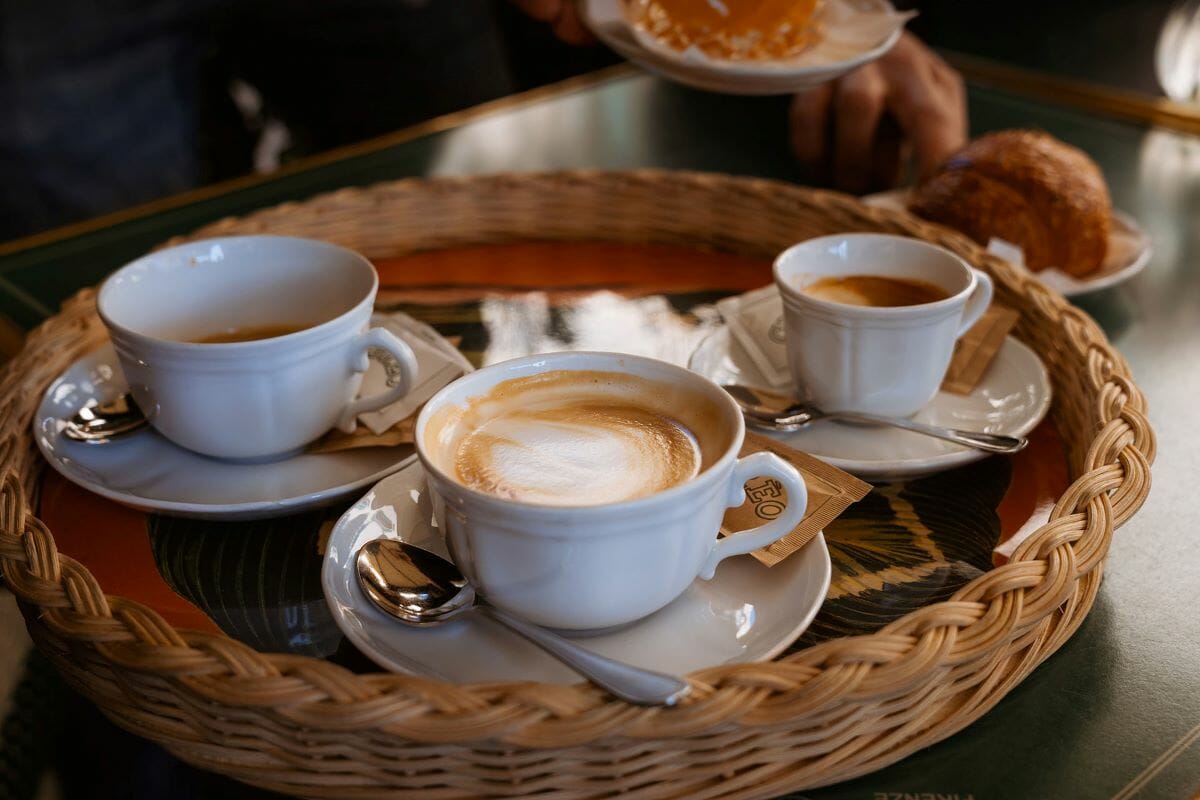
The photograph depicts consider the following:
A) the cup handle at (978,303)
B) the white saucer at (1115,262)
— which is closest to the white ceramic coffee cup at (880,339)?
the cup handle at (978,303)

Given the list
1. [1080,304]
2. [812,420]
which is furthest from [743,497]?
[1080,304]

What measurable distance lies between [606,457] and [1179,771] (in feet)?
1.14

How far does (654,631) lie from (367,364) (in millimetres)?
308

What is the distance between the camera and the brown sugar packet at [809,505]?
64 cm

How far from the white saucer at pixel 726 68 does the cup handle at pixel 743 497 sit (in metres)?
0.42

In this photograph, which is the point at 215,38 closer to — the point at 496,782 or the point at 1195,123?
the point at 1195,123

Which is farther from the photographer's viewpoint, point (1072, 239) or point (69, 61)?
point (69, 61)

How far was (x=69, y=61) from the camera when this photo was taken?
1.79 m

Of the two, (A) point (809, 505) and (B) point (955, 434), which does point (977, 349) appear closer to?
(B) point (955, 434)

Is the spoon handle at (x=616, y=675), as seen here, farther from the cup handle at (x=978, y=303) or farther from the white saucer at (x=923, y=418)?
the cup handle at (x=978, y=303)

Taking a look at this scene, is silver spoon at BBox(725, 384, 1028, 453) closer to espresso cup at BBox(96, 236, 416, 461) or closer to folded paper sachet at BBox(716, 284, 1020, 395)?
folded paper sachet at BBox(716, 284, 1020, 395)

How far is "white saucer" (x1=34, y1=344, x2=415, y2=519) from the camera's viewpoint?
0.71 metres

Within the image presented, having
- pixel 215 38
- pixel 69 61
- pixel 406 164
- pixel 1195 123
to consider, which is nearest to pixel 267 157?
pixel 215 38

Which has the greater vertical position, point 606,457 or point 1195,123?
point 606,457
